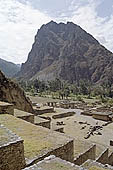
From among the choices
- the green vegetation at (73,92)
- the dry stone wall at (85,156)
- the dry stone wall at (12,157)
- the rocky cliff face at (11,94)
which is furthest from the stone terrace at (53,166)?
the green vegetation at (73,92)

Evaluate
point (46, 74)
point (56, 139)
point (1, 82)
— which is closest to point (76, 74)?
point (46, 74)

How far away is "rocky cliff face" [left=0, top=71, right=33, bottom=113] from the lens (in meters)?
19.9

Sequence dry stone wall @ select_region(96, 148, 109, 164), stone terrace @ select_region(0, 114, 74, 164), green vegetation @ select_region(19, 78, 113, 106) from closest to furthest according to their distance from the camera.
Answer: stone terrace @ select_region(0, 114, 74, 164), dry stone wall @ select_region(96, 148, 109, 164), green vegetation @ select_region(19, 78, 113, 106)

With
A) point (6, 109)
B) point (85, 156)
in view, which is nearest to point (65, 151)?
point (85, 156)

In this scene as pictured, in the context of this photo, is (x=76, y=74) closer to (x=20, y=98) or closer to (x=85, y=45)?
(x=85, y=45)

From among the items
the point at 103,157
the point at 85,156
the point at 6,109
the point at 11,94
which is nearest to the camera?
the point at 85,156

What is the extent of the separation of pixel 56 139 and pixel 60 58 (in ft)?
601

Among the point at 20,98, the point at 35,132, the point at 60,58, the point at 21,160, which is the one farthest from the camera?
the point at 60,58

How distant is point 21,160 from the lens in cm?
581

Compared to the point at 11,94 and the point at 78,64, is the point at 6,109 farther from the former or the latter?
the point at 78,64

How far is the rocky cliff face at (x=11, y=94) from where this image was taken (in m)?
19.9

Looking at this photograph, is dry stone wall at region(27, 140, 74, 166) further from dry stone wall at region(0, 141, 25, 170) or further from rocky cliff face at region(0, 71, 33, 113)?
rocky cliff face at region(0, 71, 33, 113)

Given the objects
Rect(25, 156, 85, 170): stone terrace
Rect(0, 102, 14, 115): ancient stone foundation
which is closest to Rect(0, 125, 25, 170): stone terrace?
Rect(25, 156, 85, 170): stone terrace

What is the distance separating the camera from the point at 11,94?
20.8 m
